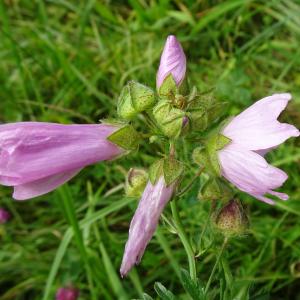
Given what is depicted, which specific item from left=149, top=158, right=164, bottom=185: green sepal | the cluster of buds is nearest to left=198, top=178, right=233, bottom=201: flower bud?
the cluster of buds

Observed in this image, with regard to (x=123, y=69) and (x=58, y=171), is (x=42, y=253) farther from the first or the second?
(x=58, y=171)

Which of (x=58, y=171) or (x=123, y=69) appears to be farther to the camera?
(x=123, y=69)

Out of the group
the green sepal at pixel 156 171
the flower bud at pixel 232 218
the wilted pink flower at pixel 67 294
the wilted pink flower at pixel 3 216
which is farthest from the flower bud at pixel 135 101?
the wilted pink flower at pixel 3 216

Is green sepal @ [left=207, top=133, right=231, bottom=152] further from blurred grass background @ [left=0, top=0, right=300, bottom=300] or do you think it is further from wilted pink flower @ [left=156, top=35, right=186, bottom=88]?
blurred grass background @ [left=0, top=0, right=300, bottom=300]

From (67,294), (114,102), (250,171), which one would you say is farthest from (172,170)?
(114,102)

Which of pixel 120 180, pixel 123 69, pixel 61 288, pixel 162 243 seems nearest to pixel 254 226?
pixel 162 243
